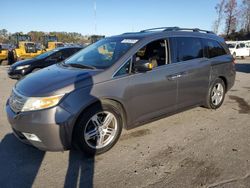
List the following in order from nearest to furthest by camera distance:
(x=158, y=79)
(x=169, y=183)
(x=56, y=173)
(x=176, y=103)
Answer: (x=169, y=183)
(x=56, y=173)
(x=158, y=79)
(x=176, y=103)

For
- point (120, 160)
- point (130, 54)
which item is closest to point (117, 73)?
point (130, 54)

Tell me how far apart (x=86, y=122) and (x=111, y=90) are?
0.59 metres

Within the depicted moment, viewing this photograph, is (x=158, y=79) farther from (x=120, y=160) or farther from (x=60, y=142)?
(x=60, y=142)

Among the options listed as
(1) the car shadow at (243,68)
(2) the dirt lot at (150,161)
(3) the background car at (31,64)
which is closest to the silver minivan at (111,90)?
(2) the dirt lot at (150,161)

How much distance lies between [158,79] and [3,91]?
6175 mm

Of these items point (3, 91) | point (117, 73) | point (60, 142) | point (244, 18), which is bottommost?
point (3, 91)

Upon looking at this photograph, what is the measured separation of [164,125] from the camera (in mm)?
4871

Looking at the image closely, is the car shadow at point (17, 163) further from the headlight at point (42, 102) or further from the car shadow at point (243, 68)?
the car shadow at point (243, 68)

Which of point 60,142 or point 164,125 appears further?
point 164,125

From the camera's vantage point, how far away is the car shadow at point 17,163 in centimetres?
310

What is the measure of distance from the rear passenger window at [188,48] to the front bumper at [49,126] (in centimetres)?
245

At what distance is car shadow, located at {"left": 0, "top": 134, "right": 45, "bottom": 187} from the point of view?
3.10 metres

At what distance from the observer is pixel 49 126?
10.6 feet

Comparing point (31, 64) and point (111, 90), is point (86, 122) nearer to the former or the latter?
point (111, 90)
